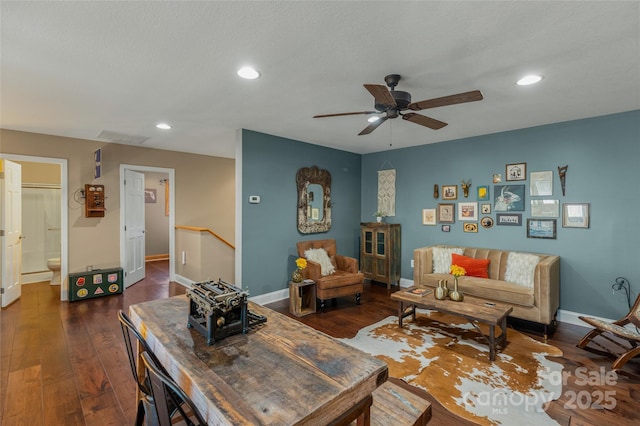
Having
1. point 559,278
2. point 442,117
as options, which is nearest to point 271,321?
point 442,117

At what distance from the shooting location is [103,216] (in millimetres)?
4840

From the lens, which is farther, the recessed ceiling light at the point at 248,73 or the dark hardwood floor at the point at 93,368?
the recessed ceiling light at the point at 248,73

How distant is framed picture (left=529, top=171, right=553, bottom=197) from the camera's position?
3.84m

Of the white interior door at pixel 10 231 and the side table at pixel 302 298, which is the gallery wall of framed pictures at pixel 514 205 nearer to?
the side table at pixel 302 298

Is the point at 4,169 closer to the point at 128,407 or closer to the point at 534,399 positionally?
the point at 128,407

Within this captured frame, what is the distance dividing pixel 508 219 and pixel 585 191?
0.89 meters

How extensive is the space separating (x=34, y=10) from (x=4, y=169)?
11.9 feet

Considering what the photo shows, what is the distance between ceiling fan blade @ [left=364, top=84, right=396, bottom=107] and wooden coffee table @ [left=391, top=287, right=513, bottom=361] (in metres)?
2.06

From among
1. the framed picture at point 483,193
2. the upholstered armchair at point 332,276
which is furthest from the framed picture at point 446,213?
the upholstered armchair at point 332,276

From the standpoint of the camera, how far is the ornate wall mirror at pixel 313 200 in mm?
4879

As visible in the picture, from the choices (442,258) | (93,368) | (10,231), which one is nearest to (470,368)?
(442,258)

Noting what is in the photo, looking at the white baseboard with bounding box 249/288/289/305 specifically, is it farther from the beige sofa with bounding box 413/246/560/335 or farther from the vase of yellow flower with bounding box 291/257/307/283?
the beige sofa with bounding box 413/246/560/335

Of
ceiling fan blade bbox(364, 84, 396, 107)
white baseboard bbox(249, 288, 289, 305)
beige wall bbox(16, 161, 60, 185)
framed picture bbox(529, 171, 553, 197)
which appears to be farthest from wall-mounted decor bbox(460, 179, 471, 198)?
beige wall bbox(16, 161, 60, 185)

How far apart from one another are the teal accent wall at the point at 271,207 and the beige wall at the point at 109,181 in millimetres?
2338
